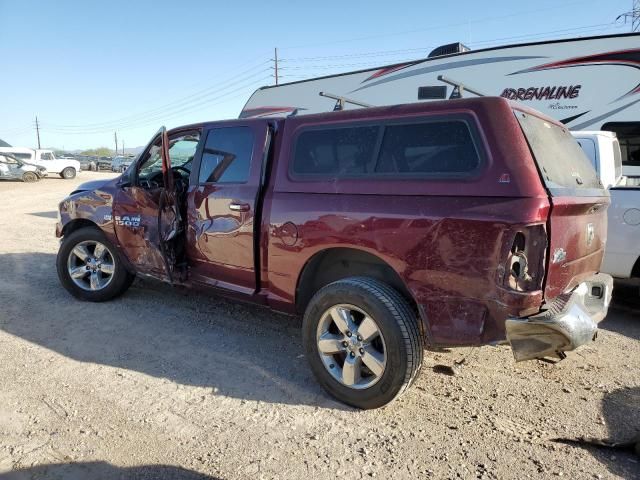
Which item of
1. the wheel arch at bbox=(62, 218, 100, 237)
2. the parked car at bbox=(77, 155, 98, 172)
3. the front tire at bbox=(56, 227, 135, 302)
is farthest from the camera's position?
the parked car at bbox=(77, 155, 98, 172)

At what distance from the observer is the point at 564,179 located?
3010mm

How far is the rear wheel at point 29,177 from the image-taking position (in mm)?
25625

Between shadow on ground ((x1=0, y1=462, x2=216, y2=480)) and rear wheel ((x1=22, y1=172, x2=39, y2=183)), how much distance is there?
27.6 m

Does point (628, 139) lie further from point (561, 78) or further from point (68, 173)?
point (68, 173)

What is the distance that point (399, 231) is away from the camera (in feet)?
9.60

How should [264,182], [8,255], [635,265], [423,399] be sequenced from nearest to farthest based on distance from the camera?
1. [423,399]
2. [264,182]
3. [635,265]
4. [8,255]

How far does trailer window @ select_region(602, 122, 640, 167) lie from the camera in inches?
288

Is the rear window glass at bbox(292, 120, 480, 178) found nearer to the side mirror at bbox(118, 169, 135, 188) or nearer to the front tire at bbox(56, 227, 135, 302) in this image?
the side mirror at bbox(118, 169, 135, 188)

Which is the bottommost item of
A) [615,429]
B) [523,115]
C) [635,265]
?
[615,429]

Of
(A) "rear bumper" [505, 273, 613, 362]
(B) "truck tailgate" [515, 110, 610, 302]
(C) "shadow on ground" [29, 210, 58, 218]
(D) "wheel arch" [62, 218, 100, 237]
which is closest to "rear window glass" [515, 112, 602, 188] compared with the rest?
(B) "truck tailgate" [515, 110, 610, 302]

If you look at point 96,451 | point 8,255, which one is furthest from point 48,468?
point 8,255

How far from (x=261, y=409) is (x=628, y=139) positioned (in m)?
7.21

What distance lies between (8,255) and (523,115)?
7.67 meters

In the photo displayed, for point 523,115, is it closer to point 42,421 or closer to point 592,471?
point 592,471
